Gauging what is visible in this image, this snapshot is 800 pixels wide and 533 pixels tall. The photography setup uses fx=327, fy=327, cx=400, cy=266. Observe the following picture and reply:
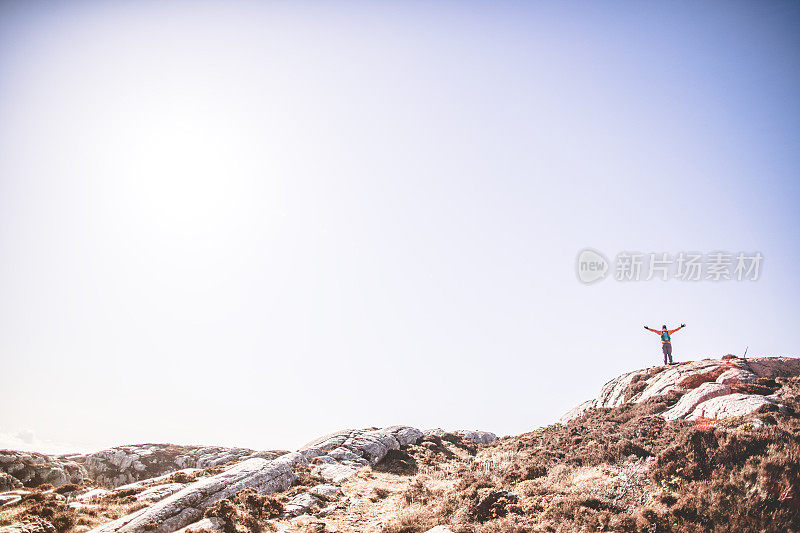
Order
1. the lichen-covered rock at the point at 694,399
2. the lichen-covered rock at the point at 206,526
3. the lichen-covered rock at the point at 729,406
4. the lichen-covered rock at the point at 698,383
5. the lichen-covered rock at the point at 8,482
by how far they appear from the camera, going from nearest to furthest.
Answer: the lichen-covered rock at the point at 206,526 → the lichen-covered rock at the point at 729,406 → the lichen-covered rock at the point at 698,383 → the lichen-covered rock at the point at 694,399 → the lichen-covered rock at the point at 8,482

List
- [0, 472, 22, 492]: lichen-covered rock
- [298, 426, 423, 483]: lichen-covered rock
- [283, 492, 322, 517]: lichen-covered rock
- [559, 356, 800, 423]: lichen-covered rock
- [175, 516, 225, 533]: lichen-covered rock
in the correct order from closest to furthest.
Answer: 1. [175, 516, 225, 533]: lichen-covered rock
2. [283, 492, 322, 517]: lichen-covered rock
3. [559, 356, 800, 423]: lichen-covered rock
4. [298, 426, 423, 483]: lichen-covered rock
5. [0, 472, 22, 492]: lichen-covered rock

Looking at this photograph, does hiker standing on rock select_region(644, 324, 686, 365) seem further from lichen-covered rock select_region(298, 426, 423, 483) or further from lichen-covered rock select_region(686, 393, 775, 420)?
lichen-covered rock select_region(298, 426, 423, 483)

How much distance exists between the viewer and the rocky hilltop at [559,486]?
9.91 meters

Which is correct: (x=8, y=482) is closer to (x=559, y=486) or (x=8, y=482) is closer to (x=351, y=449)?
(x=351, y=449)

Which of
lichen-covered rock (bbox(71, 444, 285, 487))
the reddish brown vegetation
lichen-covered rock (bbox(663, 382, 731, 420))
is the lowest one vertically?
lichen-covered rock (bbox(71, 444, 285, 487))

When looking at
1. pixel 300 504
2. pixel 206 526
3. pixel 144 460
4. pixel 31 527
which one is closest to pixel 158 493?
pixel 31 527

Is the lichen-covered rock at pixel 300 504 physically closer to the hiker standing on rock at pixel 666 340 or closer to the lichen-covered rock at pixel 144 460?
the lichen-covered rock at pixel 144 460

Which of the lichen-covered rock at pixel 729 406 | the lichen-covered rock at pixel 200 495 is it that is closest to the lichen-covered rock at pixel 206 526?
the lichen-covered rock at pixel 200 495

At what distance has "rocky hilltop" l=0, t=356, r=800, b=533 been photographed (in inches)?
390

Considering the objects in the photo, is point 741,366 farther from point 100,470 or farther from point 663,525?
point 100,470

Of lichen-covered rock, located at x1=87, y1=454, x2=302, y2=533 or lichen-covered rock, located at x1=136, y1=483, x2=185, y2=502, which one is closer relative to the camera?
lichen-covered rock, located at x1=87, y1=454, x2=302, y2=533

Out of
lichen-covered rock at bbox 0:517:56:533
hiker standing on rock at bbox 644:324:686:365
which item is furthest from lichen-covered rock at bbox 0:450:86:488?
hiker standing on rock at bbox 644:324:686:365

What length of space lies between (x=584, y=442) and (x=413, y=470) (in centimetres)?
1133

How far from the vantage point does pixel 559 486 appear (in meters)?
13.0
